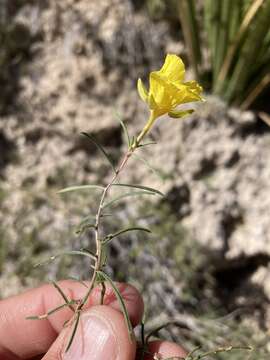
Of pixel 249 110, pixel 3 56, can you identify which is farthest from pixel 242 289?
pixel 3 56

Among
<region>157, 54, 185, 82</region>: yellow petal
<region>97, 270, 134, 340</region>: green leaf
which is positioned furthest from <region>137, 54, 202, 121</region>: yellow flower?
<region>97, 270, 134, 340</region>: green leaf

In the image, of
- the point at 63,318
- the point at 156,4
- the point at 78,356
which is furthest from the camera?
the point at 156,4

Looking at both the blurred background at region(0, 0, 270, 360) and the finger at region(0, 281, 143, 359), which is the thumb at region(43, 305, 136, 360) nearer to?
the finger at region(0, 281, 143, 359)

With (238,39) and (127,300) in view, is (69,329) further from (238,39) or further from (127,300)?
(238,39)

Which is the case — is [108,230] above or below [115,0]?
below

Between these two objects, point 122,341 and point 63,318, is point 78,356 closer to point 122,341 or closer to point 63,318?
point 122,341

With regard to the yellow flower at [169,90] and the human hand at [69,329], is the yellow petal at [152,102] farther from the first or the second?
the human hand at [69,329]

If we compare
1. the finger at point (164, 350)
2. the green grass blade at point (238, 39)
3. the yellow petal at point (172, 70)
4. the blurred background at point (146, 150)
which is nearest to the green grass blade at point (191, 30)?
the blurred background at point (146, 150)

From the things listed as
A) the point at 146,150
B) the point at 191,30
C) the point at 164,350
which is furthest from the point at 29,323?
the point at 191,30
